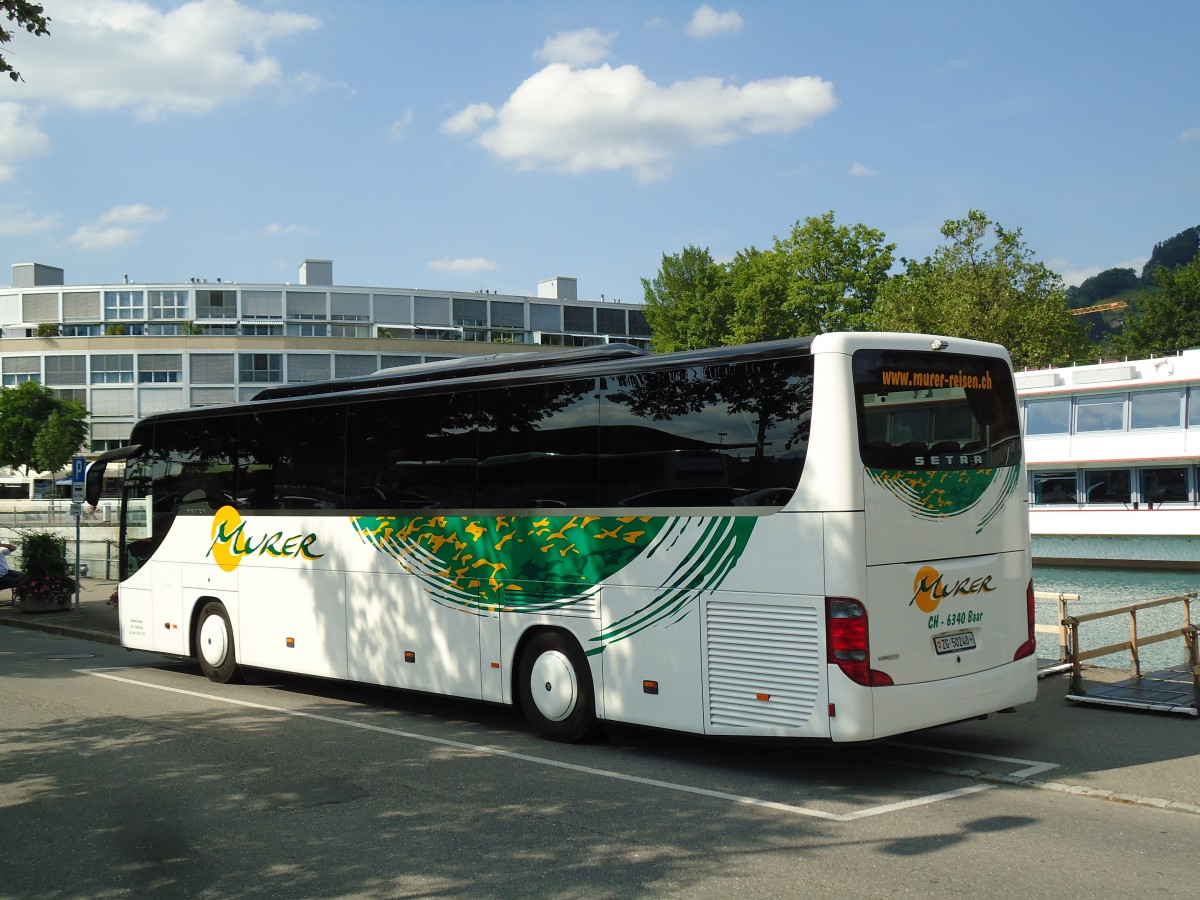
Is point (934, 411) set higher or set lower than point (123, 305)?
A: lower

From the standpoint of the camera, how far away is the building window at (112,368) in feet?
315

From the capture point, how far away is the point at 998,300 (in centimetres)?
4619

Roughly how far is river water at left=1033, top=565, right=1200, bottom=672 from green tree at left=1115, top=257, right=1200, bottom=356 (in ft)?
159

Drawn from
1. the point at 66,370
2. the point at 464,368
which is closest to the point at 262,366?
the point at 66,370

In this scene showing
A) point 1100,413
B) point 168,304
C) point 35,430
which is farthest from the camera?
point 168,304

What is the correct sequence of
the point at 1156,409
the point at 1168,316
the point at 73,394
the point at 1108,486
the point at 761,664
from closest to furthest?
1. the point at 761,664
2. the point at 1156,409
3. the point at 1108,486
4. the point at 1168,316
5. the point at 73,394

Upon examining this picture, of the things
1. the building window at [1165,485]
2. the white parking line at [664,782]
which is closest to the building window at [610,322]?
the building window at [1165,485]

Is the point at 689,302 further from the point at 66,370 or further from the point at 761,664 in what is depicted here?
the point at 761,664

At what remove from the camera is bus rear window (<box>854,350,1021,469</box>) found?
8070mm

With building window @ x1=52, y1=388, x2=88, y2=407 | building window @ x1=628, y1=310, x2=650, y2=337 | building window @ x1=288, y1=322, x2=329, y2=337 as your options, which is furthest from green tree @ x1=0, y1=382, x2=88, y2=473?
building window @ x1=628, y1=310, x2=650, y2=337

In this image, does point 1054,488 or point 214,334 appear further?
point 214,334

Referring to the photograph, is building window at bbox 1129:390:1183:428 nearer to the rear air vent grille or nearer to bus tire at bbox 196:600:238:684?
bus tire at bbox 196:600:238:684

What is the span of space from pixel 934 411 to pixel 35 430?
88.0 m

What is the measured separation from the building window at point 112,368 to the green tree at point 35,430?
10.2 metres
